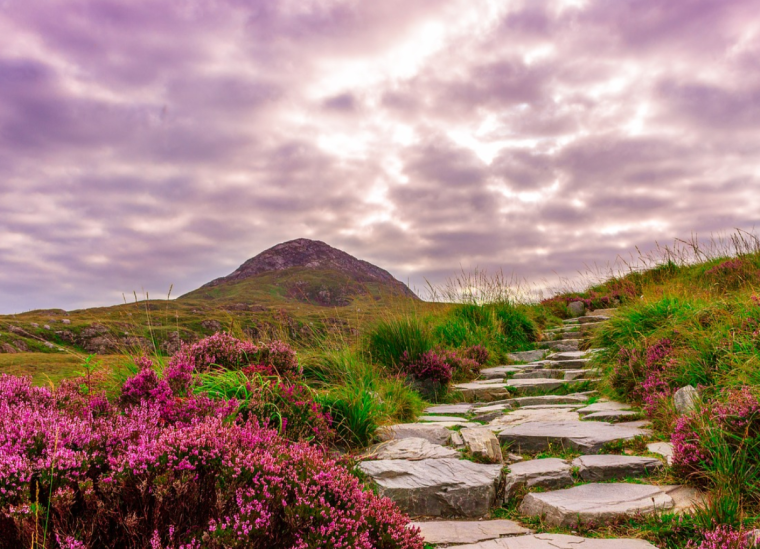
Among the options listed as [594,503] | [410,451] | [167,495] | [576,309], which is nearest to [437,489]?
[410,451]

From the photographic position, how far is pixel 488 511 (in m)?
4.08

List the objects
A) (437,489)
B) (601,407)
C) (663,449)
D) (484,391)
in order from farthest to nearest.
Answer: (484,391) < (601,407) < (663,449) < (437,489)

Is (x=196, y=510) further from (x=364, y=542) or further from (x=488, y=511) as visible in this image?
(x=488, y=511)

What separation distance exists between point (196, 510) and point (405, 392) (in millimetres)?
A: 4943

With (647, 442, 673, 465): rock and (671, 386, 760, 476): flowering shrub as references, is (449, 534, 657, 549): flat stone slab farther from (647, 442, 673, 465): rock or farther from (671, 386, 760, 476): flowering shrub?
(647, 442, 673, 465): rock

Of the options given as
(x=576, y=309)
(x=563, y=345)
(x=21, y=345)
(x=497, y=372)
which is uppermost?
(x=21, y=345)

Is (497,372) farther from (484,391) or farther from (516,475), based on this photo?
(516,475)

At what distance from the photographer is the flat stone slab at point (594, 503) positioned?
11.8ft

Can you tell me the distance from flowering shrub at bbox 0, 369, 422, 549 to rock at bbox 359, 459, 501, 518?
4.26 ft

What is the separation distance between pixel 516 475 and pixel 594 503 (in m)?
0.73

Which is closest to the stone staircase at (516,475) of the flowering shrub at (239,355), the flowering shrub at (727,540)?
the flowering shrub at (727,540)

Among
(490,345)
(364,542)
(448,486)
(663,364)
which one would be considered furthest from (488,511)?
(490,345)

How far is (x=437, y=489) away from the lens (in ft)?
13.3

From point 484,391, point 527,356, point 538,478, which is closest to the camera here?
point 538,478
